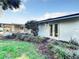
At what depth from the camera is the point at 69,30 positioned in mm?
15281

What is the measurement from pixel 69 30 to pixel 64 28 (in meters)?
1.02

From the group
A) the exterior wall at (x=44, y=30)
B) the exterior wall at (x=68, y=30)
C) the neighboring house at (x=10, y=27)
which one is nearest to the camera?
the exterior wall at (x=68, y=30)

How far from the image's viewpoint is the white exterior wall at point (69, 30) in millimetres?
14225

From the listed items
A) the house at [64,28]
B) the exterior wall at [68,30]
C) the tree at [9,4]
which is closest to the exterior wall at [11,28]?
the tree at [9,4]

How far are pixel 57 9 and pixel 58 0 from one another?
3158 millimetres

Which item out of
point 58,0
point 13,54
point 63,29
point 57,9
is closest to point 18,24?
point 57,9

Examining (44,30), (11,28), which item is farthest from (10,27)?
(44,30)

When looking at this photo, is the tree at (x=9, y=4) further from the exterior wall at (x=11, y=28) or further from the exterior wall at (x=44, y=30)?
the exterior wall at (x=11, y=28)

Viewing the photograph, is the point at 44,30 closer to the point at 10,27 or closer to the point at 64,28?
the point at 64,28

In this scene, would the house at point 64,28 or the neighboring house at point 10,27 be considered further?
the neighboring house at point 10,27

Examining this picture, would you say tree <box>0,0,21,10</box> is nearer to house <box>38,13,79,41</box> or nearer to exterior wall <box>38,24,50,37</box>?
exterior wall <box>38,24,50,37</box>

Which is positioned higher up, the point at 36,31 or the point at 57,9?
the point at 57,9

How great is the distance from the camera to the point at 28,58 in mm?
8859

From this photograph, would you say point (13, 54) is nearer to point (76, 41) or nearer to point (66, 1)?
point (76, 41)
